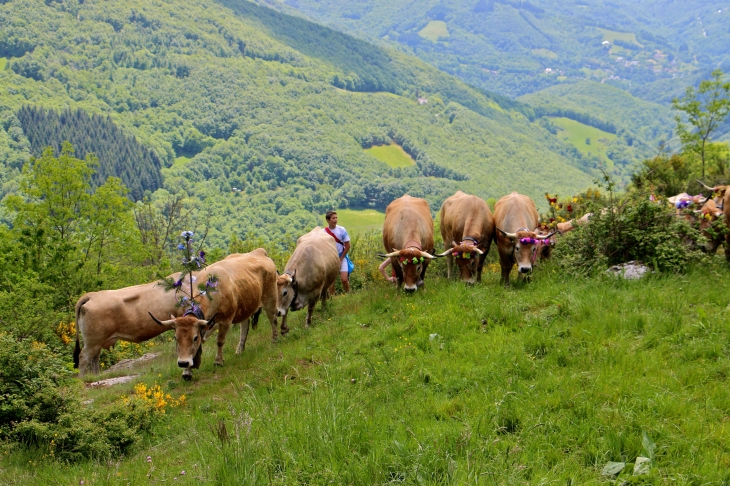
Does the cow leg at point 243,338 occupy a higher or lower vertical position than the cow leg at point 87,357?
higher

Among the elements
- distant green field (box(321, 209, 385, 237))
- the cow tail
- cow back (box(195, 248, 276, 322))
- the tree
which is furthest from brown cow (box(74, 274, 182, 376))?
distant green field (box(321, 209, 385, 237))

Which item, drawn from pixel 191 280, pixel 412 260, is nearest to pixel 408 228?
pixel 412 260

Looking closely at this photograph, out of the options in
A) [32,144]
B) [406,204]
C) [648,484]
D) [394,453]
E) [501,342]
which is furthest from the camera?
[32,144]

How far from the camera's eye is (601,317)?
8.32m

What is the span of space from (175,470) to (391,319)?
5.82 meters

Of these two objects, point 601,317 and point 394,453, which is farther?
point 601,317

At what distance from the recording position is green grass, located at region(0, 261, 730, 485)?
4.99 metres

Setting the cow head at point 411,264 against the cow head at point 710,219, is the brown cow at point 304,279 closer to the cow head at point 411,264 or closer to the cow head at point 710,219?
the cow head at point 411,264

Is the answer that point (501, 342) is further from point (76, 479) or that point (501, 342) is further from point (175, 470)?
point (76, 479)

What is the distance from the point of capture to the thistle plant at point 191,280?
10.2 meters

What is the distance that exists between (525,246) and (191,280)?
741 centimetres

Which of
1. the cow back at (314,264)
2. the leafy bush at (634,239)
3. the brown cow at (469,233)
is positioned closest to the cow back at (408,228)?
the brown cow at (469,233)

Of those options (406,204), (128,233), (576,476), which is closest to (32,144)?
(128,233)

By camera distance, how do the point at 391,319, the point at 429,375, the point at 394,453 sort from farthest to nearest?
the point at 391,319 → the point at 429,375 → the point at 394,453
